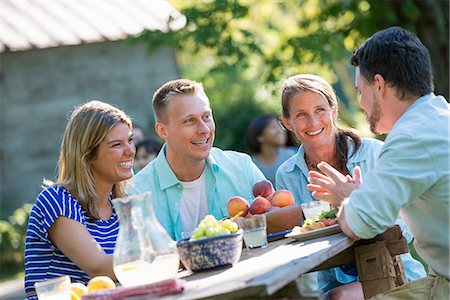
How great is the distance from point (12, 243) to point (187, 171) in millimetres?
9563

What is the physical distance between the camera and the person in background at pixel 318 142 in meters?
5.34

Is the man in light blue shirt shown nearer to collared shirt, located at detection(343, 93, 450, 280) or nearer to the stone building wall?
collared shirt, located at detection(343, 93, 450, 280)

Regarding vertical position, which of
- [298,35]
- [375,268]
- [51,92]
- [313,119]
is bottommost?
[375,268]

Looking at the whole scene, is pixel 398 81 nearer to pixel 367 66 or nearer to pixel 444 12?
pixel 367 66

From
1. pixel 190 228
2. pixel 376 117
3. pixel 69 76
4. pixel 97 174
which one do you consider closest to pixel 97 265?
pixel 97 174

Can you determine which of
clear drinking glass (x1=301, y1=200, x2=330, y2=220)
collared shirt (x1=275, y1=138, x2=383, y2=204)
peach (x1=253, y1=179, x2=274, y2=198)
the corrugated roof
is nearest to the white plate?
clear drinking glass (x1=301, y1=200, x2=330, y2=220)

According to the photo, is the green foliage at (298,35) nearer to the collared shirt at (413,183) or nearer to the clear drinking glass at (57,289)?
the collared shirt at (413,183)

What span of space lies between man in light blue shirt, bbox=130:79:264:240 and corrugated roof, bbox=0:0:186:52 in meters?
10.9

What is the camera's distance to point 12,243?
Answer: 14.4 metres

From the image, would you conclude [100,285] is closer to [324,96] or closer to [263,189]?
[263,189]

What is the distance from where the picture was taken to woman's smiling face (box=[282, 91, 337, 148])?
538 centimetres

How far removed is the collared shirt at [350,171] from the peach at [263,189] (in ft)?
1.37

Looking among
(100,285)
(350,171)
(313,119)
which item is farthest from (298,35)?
(100,285)

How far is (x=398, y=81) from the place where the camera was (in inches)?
161
